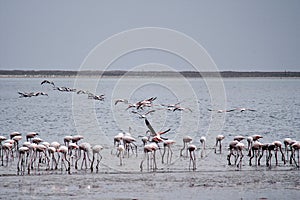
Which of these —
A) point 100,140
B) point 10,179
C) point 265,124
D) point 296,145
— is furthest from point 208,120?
point 10,179

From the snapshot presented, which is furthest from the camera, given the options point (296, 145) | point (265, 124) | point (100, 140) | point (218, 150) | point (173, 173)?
point (265, 124)

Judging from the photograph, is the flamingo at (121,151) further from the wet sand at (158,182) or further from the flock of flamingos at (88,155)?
the wet sand at (158,182)

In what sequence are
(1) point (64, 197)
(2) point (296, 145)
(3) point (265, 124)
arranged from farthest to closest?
(3) point (265, 124) → (2) point (296, 145) → (1) point (64, 197)

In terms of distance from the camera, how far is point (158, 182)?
15.9 metres

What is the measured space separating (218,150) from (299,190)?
6869mm

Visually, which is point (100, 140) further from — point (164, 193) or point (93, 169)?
point (164, 193)

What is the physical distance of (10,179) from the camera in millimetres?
16062

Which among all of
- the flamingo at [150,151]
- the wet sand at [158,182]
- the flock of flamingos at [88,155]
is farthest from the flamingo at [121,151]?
the flamingo at [150,151]

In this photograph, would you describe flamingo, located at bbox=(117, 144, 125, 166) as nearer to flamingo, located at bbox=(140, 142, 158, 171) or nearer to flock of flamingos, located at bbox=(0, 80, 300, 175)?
flock of flamingos, located at bbox=(0, 80, 300, 175)

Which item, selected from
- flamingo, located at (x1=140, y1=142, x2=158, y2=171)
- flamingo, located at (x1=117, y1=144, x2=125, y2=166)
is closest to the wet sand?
flamingo, located at (x1=140, y1=142, x2=158, y2=171)

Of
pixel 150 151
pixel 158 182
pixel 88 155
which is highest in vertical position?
pixel 150 151

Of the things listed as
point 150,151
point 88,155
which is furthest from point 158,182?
point 88,155

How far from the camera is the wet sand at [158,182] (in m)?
14.4

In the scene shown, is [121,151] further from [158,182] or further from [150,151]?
[158,182]
